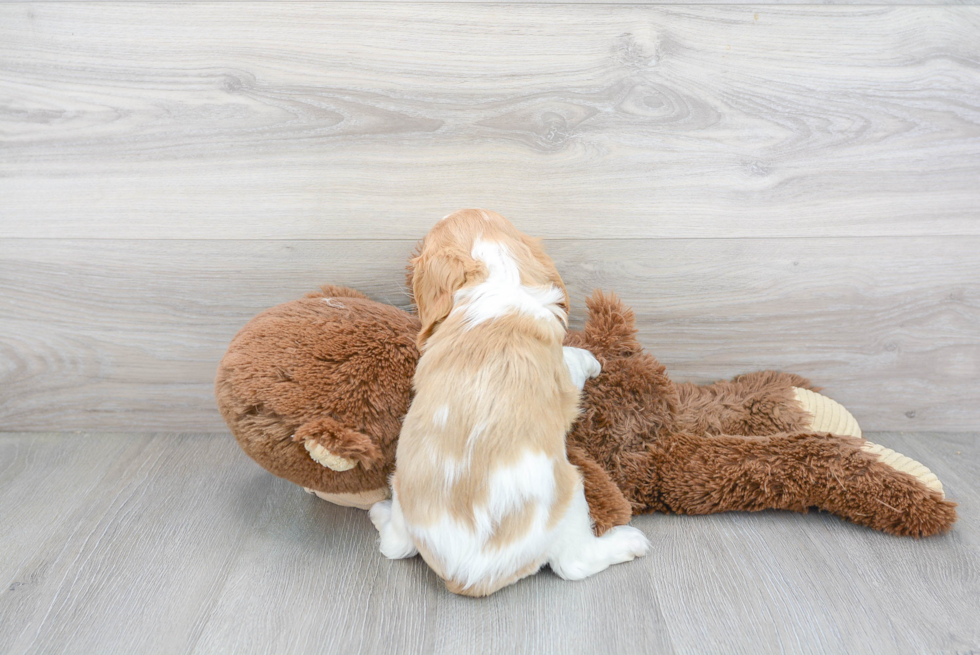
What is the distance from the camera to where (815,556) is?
117 centimetres

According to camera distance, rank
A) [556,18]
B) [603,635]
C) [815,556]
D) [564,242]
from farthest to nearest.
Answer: [564,242]
[556,18]
[815,556]
[603,635]

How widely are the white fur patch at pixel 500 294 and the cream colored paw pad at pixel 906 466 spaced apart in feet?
2.29

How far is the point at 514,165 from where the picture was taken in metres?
1.37

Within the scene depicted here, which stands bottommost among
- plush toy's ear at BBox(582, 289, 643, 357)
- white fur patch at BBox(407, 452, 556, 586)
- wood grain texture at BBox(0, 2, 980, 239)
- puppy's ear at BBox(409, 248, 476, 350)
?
white fur patch at BBox(407, 452, 556, 586)

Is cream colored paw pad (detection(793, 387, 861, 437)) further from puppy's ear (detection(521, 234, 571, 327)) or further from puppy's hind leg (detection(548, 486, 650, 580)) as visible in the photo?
puppy's ear (detection(521, 234, 571, 327))

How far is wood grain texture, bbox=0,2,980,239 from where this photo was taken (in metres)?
1.32

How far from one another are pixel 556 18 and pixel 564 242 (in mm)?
454

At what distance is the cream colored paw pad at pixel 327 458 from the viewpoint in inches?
42.6

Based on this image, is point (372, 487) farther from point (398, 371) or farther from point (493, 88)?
point (493, 88)

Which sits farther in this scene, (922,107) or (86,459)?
(86,459)

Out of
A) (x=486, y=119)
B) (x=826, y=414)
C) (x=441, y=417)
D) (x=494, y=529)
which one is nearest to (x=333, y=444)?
(x=441, y=417)

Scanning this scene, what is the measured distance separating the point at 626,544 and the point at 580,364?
1.11 ft

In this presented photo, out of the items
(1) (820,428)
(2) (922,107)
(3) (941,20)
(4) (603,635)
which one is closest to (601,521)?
(4) (603,635)

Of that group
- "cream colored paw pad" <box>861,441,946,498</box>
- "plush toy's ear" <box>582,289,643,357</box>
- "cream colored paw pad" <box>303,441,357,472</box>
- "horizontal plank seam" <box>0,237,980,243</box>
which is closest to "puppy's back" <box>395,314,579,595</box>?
"cream colored paw pad" <box>303,441,357,472</box>
